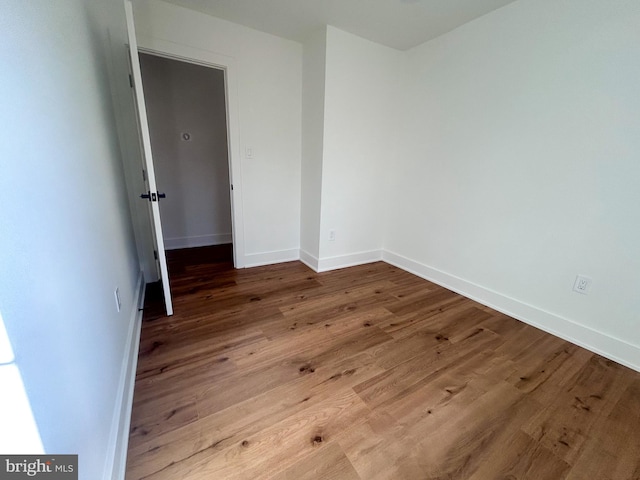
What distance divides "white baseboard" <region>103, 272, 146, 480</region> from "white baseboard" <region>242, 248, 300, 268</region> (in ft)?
4.45

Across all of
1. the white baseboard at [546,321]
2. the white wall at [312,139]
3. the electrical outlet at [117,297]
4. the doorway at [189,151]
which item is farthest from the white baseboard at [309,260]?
the electrical outlet at [117,297]

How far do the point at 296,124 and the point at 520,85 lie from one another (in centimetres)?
208

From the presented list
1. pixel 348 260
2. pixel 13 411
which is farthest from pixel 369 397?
pixel 348 260

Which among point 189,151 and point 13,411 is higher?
point 189,151

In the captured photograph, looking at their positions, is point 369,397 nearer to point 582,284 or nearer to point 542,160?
point 582,284

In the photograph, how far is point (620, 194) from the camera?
1668 millimetres

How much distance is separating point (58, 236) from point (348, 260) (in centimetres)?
271

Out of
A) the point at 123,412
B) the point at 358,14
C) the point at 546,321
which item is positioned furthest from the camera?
the point at 358,14

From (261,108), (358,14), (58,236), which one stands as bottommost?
(58,236)

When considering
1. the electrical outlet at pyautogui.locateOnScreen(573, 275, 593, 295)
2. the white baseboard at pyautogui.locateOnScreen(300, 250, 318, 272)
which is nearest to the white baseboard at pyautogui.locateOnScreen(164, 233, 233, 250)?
the white baseboard at pyautogui.locateOnScreen(300, 250, 318, 272)

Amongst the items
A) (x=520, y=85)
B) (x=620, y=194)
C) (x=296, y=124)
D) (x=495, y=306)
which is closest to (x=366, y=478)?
(x=495, y=306)

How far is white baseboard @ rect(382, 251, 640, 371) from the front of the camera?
1.74 metres

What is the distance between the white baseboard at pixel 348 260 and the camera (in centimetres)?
305

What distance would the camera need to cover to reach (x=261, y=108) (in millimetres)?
2764
